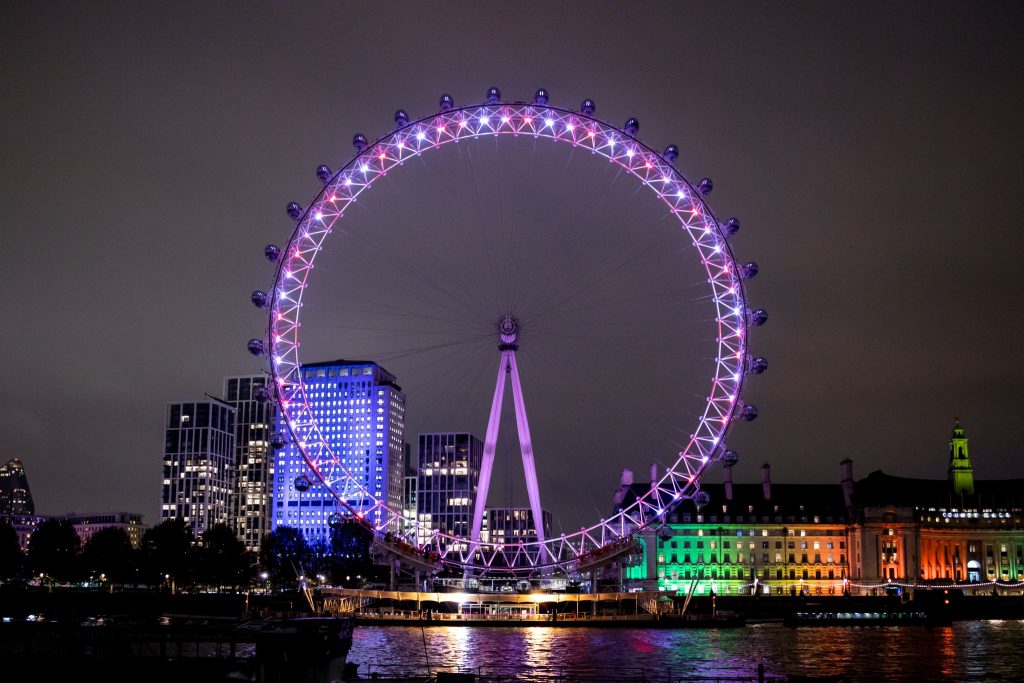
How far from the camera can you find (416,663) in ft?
223

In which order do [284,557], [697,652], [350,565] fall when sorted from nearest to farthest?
[697,652], [284,557], [350,565]

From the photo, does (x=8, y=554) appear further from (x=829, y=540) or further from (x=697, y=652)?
(x=829, y=540)

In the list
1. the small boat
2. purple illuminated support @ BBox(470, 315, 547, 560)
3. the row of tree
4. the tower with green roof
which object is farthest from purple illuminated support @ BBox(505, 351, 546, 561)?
the tower with green roof

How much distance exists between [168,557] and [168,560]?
40 cm

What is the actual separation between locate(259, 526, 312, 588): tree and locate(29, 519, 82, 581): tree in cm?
2712

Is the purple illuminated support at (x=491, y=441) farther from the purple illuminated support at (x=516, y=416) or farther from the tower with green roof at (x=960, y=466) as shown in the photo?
the tower with green roof at (x=960, y=466)

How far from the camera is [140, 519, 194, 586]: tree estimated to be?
15200 cm

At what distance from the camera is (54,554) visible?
15512 cm

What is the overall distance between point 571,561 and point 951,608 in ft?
191

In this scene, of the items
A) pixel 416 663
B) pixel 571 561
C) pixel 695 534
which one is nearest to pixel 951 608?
pixel 695 534

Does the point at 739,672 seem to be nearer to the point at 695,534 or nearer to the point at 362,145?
the point at 362,145

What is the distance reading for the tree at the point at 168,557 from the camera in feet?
499

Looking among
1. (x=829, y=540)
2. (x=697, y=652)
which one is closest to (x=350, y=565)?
(x=829, y=540)

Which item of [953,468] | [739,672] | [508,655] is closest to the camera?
[739,672]
